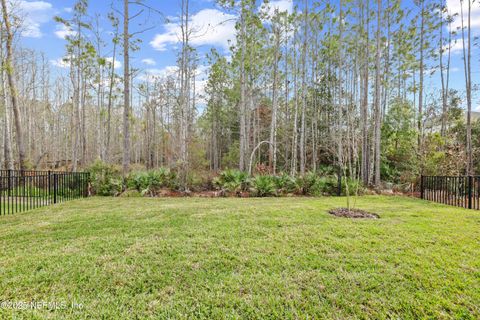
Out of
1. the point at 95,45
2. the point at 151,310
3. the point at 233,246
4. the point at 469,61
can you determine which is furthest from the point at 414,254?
the point at 95,45

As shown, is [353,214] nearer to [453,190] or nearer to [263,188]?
[263,188]

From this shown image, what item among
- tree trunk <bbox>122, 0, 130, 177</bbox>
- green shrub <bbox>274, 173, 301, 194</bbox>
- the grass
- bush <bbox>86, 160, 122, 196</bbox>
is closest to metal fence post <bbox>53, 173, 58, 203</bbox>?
bush <bbox>86, 160, 122, 196</bbox>

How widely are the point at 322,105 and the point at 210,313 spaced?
13762 millimetres

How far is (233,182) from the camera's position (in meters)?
8.30

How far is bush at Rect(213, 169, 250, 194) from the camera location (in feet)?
26.9

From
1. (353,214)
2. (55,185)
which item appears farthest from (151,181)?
(353,214)

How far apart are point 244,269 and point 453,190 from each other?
717cm

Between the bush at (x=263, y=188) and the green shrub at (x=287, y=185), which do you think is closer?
the bush at (x=263, y=188)

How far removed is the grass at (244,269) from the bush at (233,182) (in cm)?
415

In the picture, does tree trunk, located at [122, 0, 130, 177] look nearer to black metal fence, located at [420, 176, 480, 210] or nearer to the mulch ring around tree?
the mulch ring around tree

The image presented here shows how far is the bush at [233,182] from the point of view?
821cm

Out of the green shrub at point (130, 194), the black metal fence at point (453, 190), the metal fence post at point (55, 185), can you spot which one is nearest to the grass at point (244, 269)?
the black metal fence at point (453, 190)

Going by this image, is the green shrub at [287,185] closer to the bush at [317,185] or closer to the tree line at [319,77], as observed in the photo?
the bush at [317,185]

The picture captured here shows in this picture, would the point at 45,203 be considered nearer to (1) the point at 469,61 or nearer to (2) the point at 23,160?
(2) the point at 23,160
